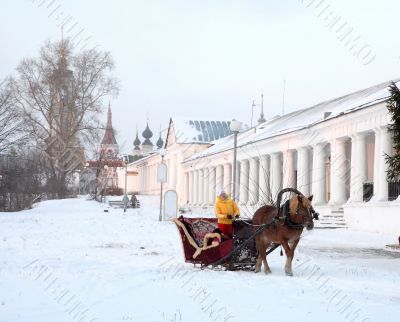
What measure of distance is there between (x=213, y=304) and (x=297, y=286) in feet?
7.96

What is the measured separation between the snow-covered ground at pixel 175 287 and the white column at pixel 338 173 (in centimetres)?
1424

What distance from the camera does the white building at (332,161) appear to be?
88.5 feet

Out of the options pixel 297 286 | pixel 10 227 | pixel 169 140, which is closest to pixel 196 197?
pixel 169 140

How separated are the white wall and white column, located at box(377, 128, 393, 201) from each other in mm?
690

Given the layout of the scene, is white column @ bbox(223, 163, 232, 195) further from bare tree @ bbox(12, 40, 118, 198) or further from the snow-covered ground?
the snow-covered ground

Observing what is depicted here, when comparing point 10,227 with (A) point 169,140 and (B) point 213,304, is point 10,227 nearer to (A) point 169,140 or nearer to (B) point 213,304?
(B) point 213,304

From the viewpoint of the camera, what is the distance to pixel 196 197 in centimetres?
6481

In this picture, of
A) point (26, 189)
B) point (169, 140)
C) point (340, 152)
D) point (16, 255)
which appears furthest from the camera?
point (169, 140)

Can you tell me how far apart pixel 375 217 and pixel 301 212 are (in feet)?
52.5

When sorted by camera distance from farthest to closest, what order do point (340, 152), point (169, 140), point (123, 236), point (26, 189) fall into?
point (169, 140), point (26, 189), point (340, 152), point (123, 236)

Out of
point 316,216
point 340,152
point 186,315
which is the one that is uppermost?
point 340,152

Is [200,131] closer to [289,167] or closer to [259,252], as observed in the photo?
[289,167]

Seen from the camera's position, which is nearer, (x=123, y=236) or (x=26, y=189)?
(x=123, y=236)

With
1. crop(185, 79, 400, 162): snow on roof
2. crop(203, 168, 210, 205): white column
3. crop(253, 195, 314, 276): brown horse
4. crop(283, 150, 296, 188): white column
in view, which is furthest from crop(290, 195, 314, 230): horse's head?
crop(203, 168, 210, 205): white column
